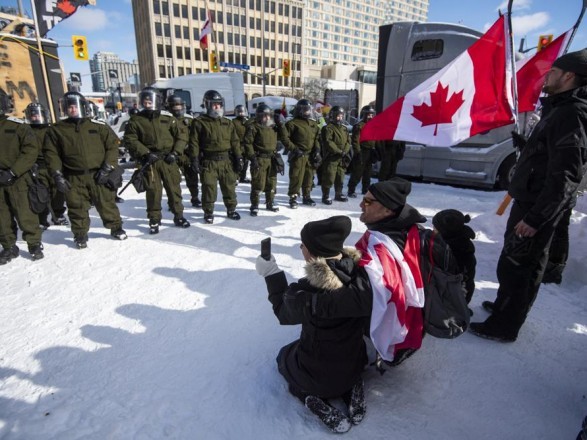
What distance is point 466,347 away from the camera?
255 cm

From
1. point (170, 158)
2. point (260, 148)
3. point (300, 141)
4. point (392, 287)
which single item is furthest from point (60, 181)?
point (392, 287)

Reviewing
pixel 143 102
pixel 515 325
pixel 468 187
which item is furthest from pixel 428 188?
pixel 143 102

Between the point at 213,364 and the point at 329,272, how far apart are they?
139 centimetres

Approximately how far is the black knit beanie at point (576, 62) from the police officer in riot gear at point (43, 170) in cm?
603

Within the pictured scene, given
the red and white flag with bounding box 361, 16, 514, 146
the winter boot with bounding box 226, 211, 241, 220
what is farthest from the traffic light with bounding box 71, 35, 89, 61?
the red and white flag with bounding box 361, 16, 514, 146

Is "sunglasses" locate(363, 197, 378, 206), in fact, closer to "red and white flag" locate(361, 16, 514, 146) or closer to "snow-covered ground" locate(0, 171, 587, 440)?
"snow-covered ground" locate(0, 171, 587, 440)

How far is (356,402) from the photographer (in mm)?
1955

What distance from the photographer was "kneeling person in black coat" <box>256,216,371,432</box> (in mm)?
1642

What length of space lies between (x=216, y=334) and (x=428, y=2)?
15271 centimetres

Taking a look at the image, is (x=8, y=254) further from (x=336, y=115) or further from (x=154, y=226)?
(x=336, y=115)

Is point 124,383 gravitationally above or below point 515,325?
below

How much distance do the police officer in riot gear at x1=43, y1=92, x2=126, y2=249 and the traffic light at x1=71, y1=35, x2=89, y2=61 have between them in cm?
1039

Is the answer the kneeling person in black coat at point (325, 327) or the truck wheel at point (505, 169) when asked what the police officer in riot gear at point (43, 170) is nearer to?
the kneeling person in black coat at point (325, 327)

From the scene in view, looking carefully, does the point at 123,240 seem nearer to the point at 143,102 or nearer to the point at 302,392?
the point at 143,102
